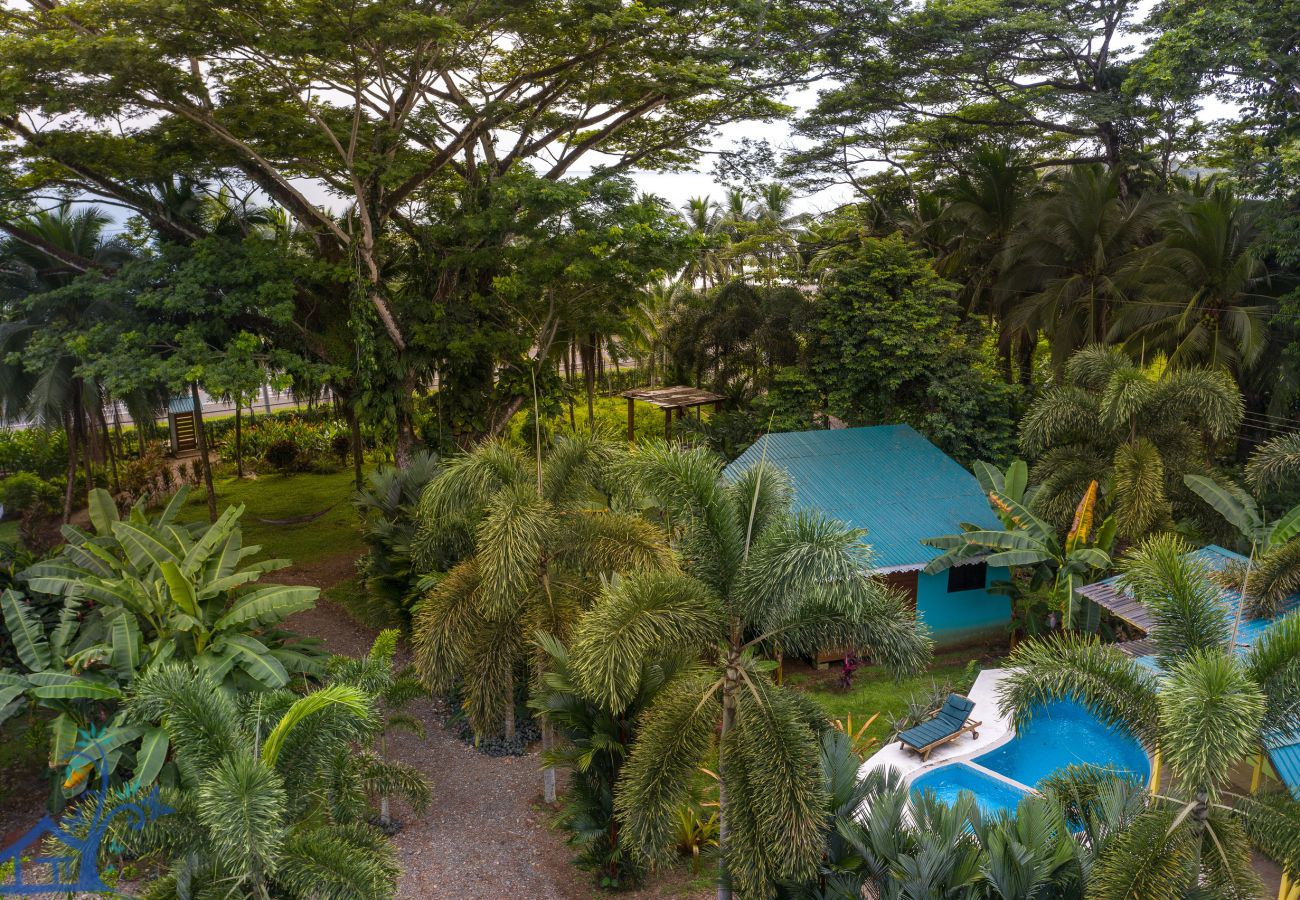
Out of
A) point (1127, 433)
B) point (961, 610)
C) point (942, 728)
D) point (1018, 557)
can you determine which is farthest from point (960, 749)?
point (1127, 433)

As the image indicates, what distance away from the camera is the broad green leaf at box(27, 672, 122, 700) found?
8070mm

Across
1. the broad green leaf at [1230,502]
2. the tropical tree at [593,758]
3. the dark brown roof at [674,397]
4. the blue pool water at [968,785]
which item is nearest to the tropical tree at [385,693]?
the tropical tree at [593,758]

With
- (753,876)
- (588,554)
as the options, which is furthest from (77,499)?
(753,876)

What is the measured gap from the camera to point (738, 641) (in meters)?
7.54

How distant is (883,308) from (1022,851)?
13.7m

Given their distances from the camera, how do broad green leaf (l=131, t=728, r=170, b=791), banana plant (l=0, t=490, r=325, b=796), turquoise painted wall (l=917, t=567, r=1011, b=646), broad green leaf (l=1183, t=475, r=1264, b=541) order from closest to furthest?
broad green leaf (l=131, t=728, r=170, b=791), banana plant (l=0, t=490, r=325, b=796), broad green leaf (l=1183, t=475, r=1264, b=541), turquoise painted wall (l=917, t=567, r=1011, b=646)

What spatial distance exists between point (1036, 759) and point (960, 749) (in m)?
1.17

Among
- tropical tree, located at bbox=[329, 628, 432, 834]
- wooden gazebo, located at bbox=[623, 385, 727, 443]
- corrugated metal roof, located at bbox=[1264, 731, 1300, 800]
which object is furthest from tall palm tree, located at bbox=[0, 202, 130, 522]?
corrugated metal roof, located at bbox=[1264, 731, 1300, 800]

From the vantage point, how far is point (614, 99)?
1792cm

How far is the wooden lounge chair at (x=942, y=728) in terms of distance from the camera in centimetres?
1077

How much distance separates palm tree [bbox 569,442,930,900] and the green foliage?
11.2 meters

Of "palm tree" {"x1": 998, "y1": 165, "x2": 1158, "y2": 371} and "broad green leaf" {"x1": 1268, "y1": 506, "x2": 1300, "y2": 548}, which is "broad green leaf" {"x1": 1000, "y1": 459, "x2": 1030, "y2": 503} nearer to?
"broad green leaf" {"x1": 1268, "y1": 506, "x2": 1300, "y2": 548}

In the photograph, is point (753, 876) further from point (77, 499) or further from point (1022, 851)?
point (77, 499)

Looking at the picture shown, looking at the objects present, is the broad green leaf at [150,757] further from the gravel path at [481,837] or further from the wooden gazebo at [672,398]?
the wooden gazebo at [672,398]
